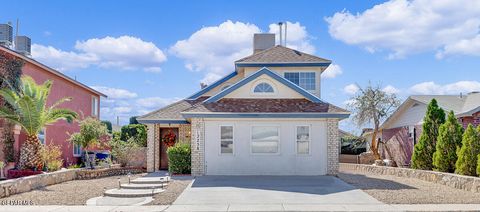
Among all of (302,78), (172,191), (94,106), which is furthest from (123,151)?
(94,106)

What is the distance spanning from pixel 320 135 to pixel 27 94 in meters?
12.1

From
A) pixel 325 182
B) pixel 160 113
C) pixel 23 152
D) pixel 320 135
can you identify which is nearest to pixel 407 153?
pixel 320 135

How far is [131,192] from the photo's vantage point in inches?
598

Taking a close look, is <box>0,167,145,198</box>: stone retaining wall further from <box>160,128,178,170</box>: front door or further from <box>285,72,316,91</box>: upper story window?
<box>285,72,316,91</box>: upper story window

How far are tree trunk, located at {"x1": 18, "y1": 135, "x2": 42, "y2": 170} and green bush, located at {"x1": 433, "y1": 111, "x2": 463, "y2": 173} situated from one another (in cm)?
1611

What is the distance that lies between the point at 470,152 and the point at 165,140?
44.3 ft

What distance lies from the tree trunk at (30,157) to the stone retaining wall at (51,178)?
0.91 metres

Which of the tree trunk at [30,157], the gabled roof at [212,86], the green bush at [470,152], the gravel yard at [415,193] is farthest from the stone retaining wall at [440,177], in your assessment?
the tree trunk at [30,157]

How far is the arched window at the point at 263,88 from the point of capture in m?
20.5

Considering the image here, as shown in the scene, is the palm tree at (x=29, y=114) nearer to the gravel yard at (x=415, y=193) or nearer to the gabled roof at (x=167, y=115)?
the gabled roof at (x=167, y=115)

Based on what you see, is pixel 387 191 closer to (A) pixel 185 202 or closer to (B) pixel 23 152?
(A) pixel 185 202

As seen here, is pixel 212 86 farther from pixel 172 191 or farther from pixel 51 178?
pixel 172 191

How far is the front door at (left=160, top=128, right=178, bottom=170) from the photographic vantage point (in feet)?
76.3

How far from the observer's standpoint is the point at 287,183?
1695 cm
